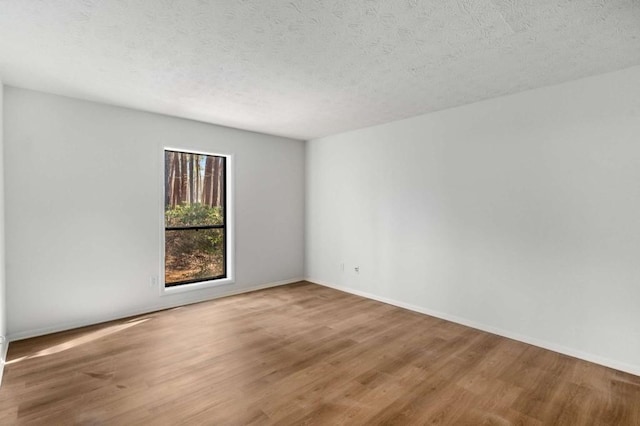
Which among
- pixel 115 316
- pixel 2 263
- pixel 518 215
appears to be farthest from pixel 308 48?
pixel 115 316

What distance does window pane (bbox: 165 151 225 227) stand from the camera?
445 cm

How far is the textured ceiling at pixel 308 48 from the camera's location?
1910mm

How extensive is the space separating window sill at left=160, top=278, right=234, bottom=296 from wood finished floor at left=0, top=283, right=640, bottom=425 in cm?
54

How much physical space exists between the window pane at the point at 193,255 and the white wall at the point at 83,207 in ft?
0.96

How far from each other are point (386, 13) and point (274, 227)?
12.9 feet

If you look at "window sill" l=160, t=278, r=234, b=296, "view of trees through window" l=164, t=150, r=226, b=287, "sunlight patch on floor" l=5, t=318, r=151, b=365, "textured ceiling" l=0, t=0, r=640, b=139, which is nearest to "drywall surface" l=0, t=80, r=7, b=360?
"sunlight patch on floor" l=5, t=318, r=151, b=365

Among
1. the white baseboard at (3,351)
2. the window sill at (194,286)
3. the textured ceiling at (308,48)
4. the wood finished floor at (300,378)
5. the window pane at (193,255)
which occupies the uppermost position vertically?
the textured ceiling at (308,48)

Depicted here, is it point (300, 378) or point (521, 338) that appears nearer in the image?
point (300, 378)

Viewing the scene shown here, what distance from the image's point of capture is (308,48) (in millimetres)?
2361

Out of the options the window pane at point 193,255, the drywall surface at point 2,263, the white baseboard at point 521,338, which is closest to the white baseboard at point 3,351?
the drywall surface at point 2,263

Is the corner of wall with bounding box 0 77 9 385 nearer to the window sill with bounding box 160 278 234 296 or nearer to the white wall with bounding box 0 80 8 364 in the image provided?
the white wall with bounding box 0 80 8 364

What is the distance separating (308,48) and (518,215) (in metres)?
2.67

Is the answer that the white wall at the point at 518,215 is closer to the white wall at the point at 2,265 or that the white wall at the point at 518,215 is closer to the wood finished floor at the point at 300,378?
the wood finished floor at the point at 300,378

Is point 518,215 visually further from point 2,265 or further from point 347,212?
point 2,265
